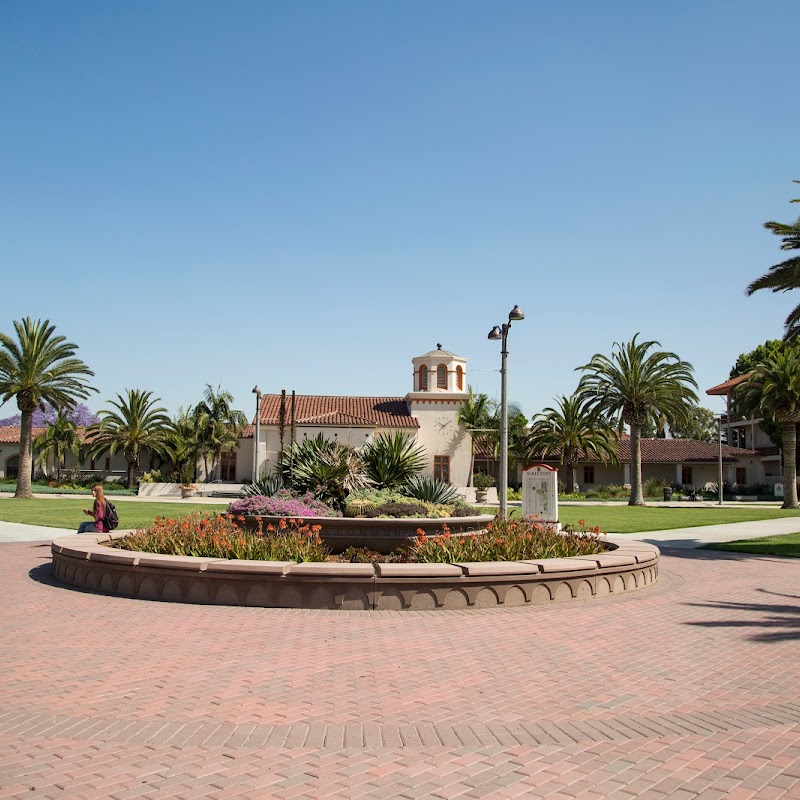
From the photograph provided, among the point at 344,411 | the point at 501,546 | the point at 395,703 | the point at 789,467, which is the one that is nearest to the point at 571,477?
the point at 344,411

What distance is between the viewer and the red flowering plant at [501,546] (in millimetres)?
11062

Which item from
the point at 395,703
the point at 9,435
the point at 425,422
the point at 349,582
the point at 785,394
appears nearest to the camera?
the point at 395,703

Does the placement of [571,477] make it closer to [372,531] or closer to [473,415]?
[473,415]

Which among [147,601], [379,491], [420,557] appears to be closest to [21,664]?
[147,601]

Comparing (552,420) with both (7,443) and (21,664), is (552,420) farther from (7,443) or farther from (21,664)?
(21,664)

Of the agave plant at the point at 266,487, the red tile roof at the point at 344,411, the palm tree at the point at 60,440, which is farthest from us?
the palm tree at the point at 60,440

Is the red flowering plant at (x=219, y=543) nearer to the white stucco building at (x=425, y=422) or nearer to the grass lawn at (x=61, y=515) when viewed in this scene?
the grass lawn at (x=61, y=515)

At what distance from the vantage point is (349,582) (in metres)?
9.53

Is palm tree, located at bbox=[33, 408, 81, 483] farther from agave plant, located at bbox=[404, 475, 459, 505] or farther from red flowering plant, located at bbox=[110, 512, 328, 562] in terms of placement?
red flowering plant, located at bbox=[110, 512, 328, 562]

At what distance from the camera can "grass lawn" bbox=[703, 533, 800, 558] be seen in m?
18.1

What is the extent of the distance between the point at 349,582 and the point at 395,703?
3.72 metres

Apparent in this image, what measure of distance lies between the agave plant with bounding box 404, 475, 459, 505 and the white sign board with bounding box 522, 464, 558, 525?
246 centimetres

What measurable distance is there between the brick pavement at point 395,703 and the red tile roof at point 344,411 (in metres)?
40.4

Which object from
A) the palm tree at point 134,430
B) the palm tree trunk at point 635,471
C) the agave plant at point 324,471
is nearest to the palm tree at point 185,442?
the palm tree at point 134,430
